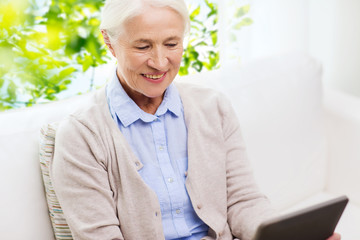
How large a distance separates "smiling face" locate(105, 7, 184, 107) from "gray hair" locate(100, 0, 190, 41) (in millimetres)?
12

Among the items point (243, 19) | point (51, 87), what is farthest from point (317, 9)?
point (51, 87)

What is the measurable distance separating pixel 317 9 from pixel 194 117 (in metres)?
1.28

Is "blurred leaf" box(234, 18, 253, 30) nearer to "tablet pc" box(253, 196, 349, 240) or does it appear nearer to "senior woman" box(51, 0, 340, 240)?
"senior woman" box(51, 0, 340, 240)

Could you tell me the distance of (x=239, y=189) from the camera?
1518 mm

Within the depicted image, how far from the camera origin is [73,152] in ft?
4.22

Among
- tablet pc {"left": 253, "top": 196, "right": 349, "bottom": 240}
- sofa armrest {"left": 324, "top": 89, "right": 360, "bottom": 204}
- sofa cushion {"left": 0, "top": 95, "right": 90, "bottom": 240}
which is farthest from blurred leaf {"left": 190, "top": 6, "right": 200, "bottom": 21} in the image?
tablet pc {"left": 253, "top": 196, "right": 349, "bottom": 240}

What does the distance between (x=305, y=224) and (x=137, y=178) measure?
1.62 ft

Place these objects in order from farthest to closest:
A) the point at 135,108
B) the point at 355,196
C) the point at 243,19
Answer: the point at 243,19, the point at 355,196, the point at 135,108

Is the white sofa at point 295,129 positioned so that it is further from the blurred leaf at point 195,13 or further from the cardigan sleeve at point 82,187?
the blurred leaf at point 195,13

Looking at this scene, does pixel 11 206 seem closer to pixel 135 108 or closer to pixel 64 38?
pixel 135 108

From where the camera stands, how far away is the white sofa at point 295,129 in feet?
6.07

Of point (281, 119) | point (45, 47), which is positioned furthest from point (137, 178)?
point (45, 47)

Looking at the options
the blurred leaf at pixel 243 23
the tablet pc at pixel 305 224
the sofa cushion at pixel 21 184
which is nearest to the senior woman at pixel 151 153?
the sofa cushion at pixel 21 184

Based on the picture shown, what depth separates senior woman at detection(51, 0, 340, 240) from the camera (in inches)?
50.6
